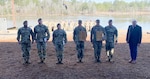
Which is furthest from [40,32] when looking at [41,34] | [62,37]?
[62,37]

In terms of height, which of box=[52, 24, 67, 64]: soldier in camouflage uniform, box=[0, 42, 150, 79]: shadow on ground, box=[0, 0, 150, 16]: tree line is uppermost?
box=[0, 0, 150, 16]: tree line

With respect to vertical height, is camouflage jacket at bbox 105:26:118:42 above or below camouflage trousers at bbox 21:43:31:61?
above

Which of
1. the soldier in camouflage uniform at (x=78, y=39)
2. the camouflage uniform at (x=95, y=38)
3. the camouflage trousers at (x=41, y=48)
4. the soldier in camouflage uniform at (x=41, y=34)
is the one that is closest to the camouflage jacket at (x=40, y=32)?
the soldier in camouflage uniform at (x=41, y=34)

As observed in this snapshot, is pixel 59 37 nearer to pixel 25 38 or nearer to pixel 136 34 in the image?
pixel 25 38

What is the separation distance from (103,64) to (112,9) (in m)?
107

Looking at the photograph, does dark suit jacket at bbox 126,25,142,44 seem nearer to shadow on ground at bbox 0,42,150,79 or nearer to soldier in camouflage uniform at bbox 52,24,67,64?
shadow on ground at bbox 0,42,150,79

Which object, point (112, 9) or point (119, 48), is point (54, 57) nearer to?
point (119, 48)

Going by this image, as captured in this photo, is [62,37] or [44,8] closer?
[62,37]

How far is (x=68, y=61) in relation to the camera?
41.7ft

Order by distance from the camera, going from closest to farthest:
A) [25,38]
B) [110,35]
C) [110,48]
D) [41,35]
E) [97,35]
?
[25,38] → [41,35] → [97,35] → [110,35] → [110,48]

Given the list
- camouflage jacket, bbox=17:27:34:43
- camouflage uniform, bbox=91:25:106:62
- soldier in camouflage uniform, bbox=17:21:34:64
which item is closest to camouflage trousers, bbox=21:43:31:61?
soldier in camouflage uniform, bbox=17:21:34:64

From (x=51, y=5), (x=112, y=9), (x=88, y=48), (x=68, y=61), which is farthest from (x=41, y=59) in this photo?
(x=112, y=9)

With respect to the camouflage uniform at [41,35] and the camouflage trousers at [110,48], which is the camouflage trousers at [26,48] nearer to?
the camouflage uniform at [41,35]

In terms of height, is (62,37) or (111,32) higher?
(111,32)
